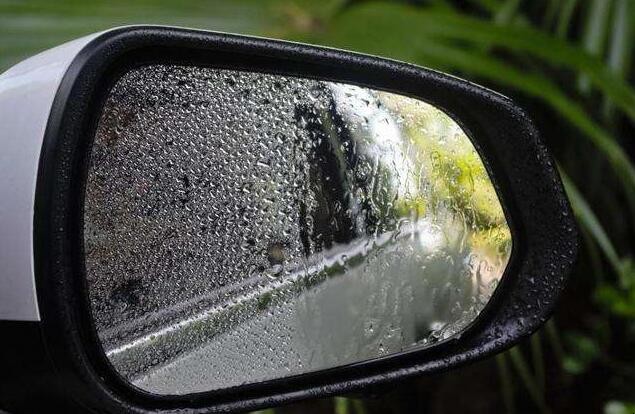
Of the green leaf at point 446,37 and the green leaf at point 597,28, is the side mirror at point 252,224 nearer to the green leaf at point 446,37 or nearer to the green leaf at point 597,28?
the green leaf at point 446,37

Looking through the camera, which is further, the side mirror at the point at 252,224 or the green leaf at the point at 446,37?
the green leaf at the point at 446,37

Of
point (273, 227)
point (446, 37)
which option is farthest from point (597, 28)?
point (273, 227)

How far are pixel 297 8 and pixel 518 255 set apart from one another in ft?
2.31

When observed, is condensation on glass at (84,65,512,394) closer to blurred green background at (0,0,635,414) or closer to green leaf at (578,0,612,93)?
blurred green background at (0,0,635,414)

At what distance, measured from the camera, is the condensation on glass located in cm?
37

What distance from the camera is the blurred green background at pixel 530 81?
0.98 meters

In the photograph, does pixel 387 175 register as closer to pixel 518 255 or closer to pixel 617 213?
pixel 518 255

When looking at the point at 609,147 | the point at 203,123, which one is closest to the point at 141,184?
the point at 203,123

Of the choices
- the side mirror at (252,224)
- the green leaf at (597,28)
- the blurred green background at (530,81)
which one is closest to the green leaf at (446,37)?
the blurred green background at (530,81)

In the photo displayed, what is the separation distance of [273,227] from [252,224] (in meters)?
0.01

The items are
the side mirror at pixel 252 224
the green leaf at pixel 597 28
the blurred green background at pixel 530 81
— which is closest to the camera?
the side mirror at pixel 252 224

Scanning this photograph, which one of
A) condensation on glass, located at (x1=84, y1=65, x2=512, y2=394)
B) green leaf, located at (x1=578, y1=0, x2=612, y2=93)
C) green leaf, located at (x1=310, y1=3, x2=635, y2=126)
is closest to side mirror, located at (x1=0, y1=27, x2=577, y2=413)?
condensation on glass, located at (x1=84, y1=65, x2=512, y2=394)

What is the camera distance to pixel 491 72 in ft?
3.34

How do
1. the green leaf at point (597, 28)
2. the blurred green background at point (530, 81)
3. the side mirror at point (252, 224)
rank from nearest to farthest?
the side mirror at point (252, 224)
the blurred green background at point (530, 81)
the green leaf at point (597, 28)
